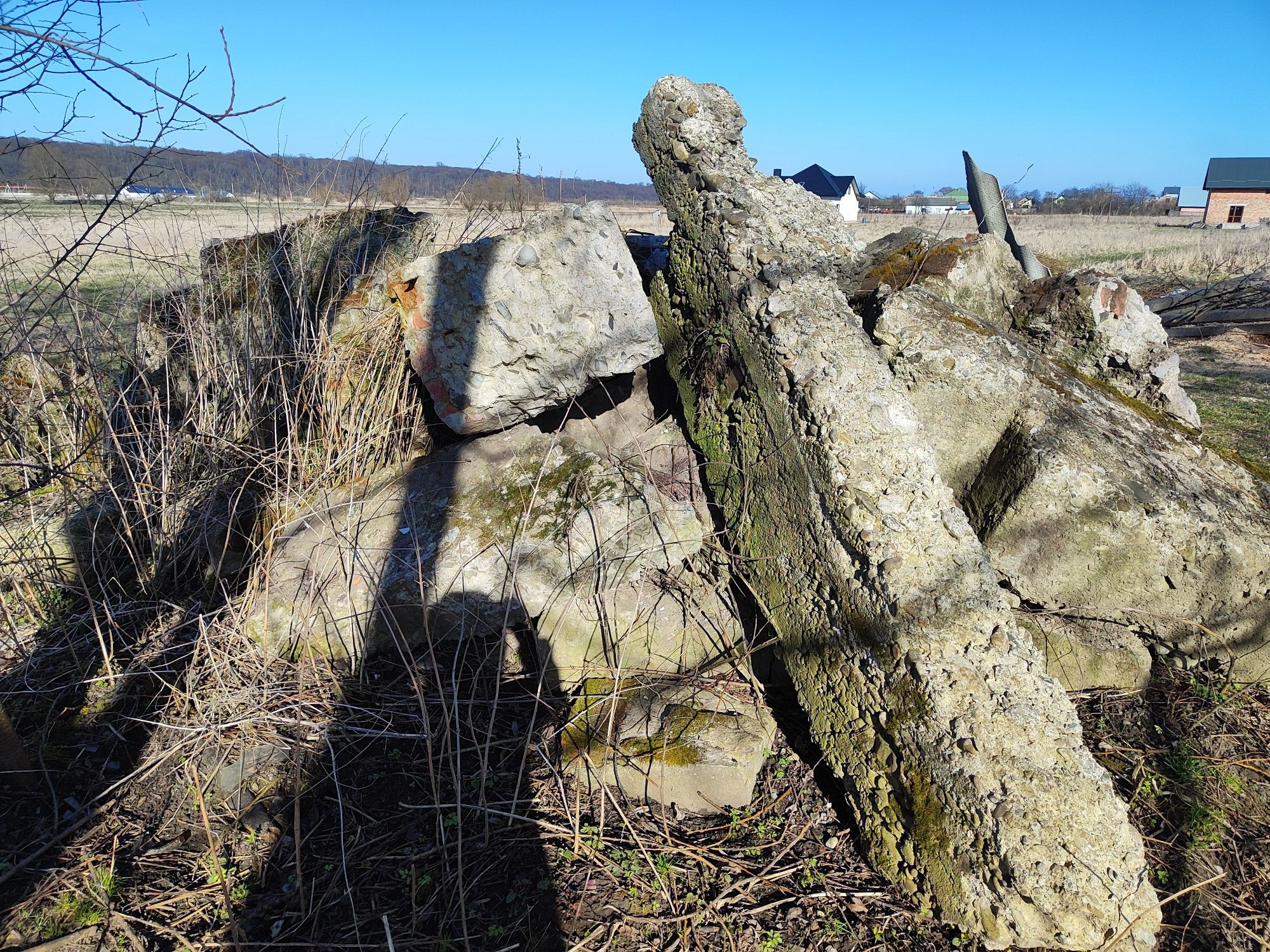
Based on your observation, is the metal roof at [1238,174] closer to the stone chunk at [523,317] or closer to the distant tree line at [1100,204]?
the distant tree line at [1100,204]

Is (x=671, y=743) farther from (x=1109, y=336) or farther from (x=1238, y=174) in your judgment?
(x=1238, y=174)

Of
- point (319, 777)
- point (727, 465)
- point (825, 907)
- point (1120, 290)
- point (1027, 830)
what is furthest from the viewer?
point (1120, 290)

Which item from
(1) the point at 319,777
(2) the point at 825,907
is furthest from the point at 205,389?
(2) the point at 825,907

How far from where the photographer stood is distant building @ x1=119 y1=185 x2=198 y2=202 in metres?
2.68

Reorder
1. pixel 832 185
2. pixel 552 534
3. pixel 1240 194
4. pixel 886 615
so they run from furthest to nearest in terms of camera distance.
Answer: pixel 1240 194
pixel 832 185
pixel 552 534
pixel 886 615

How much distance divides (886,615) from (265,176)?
3.47 meters

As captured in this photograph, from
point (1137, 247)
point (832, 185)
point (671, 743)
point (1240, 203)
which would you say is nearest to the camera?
point (671, 743)

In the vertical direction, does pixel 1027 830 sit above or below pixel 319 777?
above

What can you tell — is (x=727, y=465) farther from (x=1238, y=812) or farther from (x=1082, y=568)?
(x=1238, y=812)

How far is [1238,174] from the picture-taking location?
37.7 meters

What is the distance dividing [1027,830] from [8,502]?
413 cm

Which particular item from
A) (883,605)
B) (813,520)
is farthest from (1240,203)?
(883,605)

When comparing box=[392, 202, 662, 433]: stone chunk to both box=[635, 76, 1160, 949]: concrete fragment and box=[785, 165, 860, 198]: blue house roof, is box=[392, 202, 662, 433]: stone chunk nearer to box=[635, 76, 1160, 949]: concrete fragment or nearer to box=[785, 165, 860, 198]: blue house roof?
box=[635, 76, 1160, 949]: concrete fragment

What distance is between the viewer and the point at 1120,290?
3.20 m
